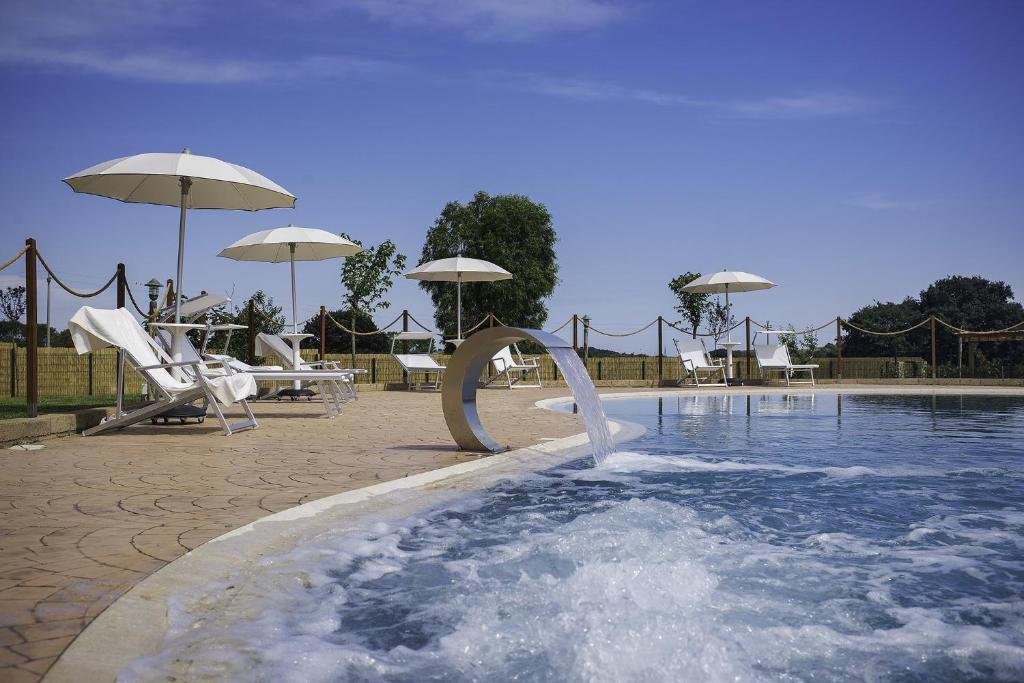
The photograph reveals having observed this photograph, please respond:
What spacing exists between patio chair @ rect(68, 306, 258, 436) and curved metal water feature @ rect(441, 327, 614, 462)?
197 cm

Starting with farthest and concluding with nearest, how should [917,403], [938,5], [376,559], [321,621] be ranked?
1. [938,5]
2. [917,403]
3. [376,559]
4. [321,621]

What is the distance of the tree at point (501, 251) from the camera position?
36.9 m

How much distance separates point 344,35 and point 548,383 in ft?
27.3

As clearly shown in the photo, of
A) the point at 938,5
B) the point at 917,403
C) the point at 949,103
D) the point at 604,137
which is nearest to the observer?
the point at 917,403

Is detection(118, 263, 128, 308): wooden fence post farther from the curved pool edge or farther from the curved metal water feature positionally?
the curved pool edge

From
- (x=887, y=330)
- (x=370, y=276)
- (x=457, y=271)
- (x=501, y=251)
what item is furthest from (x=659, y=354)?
(x=887, y=330)

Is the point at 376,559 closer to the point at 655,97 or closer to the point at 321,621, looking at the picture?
the point at 321,621

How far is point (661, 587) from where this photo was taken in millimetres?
2656

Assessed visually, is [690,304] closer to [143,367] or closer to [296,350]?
[296,350]

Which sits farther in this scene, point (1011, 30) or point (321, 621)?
point (1011, 30)

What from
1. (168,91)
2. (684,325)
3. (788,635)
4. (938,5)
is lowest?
(788,635)

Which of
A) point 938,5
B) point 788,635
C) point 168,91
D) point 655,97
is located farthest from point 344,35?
point 788,635

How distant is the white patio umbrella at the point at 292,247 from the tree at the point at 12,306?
111 ft

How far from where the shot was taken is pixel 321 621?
7.21 feet
